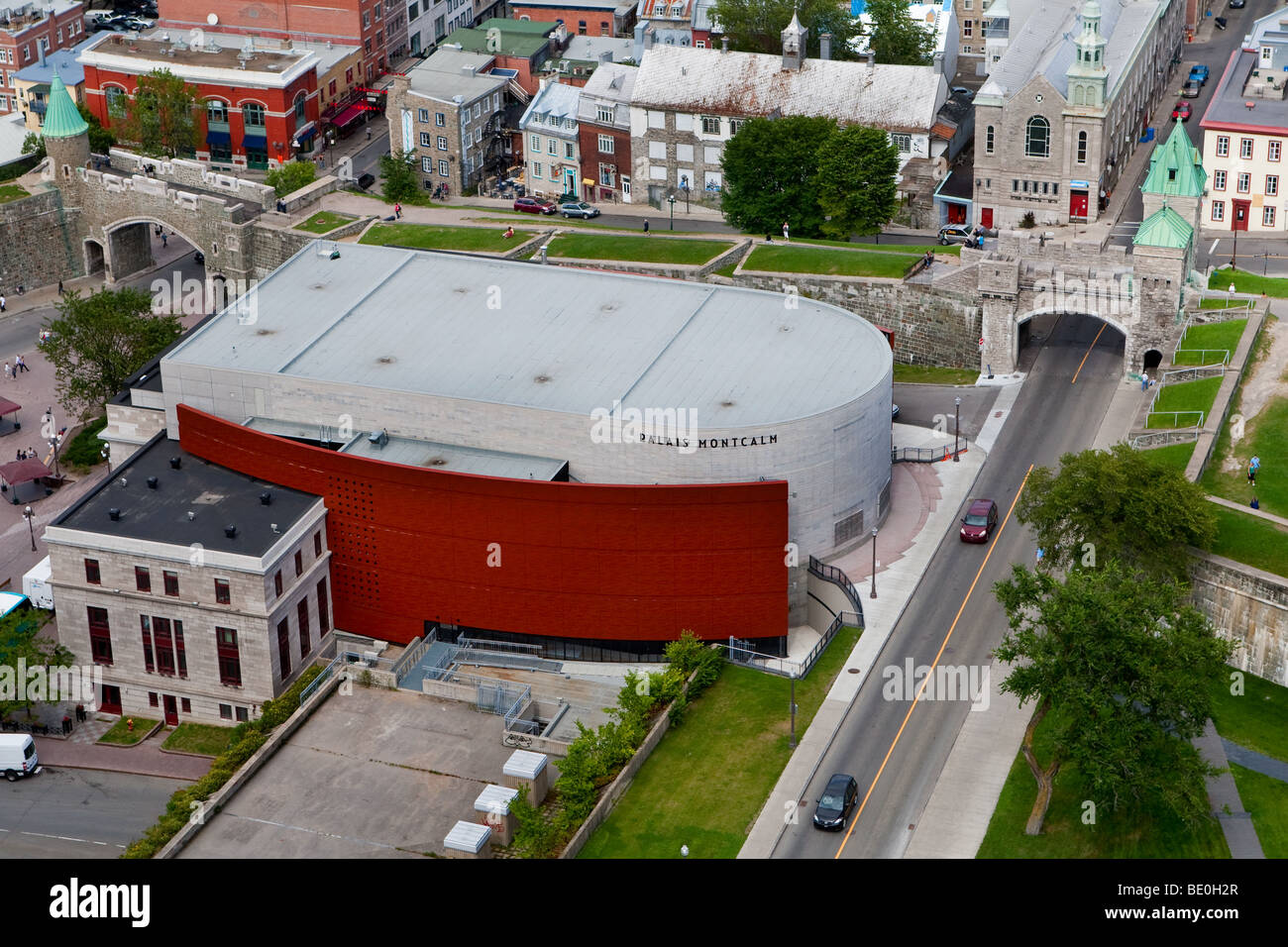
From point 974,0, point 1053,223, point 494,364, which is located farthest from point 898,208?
point 494,364

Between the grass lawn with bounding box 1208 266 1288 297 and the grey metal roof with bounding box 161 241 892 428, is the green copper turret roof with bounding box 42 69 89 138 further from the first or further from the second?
the grass lawn with bounding box 1208 266 1288 297

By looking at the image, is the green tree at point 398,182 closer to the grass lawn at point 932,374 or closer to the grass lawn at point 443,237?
the grass lawn at point 443,237

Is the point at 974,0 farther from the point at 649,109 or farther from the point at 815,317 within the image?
the point at 815,317

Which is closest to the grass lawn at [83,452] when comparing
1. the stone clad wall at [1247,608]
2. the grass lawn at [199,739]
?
the grass lawn at [199,739]

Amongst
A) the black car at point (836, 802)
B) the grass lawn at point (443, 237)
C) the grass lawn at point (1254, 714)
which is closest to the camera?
the black car at point (836, 802)

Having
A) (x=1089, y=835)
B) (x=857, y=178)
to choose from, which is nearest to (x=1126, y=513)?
(x=1089, y=835)

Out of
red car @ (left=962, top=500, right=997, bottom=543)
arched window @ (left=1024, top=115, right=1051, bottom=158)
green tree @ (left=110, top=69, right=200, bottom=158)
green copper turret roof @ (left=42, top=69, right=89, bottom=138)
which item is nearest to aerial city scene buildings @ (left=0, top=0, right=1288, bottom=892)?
red car @ (left=962, top=500, right=997, bottom=543)
